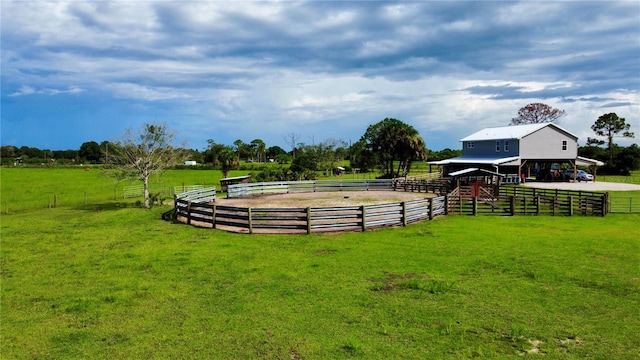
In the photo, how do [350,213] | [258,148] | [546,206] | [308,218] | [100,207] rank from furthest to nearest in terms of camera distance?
[258,148], [100,207], [546,206], [350,213], [308,218]

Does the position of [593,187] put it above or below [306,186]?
below

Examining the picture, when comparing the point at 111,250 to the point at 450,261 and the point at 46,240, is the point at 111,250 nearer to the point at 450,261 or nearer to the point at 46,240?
the point at 46,240

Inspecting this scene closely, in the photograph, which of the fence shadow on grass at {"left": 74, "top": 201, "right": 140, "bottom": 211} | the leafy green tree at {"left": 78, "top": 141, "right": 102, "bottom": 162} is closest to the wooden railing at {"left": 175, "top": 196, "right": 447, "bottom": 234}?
the fence shadow on grass at {"left": 74, "top": 201, "right": 140, "bottom": 211}

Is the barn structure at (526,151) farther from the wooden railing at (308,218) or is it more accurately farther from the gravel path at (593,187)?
the wooden railing at (308,218)

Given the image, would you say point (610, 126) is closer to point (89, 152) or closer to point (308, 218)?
point (308, 218)

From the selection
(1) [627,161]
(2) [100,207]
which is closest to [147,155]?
(2) [100,207]

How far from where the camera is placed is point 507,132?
54.9 meters

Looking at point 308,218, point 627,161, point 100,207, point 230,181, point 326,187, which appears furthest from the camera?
point 627,161

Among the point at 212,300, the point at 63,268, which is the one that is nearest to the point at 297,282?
the point at 212,300

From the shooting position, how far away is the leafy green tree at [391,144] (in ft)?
196

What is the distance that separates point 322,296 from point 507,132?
5210 cm

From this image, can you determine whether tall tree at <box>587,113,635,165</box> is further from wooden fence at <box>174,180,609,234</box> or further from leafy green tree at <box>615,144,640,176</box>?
wooden fence at <box>174,180,609,234</box>

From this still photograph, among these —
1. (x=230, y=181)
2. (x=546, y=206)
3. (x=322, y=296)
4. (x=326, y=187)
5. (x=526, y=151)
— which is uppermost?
(x=526, y=151)

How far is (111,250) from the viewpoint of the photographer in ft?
47.0
